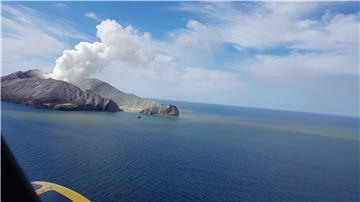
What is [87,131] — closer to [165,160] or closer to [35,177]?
[165,160]

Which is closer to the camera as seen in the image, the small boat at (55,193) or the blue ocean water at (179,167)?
the small boat at (55,193)

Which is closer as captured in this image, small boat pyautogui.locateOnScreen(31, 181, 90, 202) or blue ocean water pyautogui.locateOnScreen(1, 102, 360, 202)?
small boat pyautogui.locateOnScreen(31, 181, 90, 202)

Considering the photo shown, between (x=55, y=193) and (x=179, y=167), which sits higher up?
(x=179, y=167)

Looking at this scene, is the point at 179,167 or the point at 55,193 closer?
the point at 55,193

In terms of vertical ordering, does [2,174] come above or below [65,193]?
above

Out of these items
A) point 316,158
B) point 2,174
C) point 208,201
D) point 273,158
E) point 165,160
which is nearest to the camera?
point 2,174

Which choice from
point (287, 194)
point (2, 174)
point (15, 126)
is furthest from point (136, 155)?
point (2, 174)

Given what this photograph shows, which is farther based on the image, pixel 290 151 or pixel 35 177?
pixel 290 151

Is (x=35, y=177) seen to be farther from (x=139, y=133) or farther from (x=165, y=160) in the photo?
(x=139, y=133)

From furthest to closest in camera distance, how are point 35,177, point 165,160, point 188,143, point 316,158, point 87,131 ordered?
point 87,131, point 188,143, point 316,158, point 165,160, point 35,177
